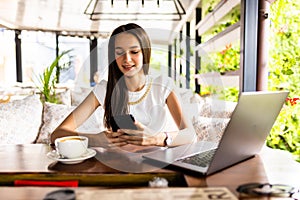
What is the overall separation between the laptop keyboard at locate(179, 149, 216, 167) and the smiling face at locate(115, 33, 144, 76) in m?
0.50

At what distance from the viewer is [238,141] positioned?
843 mm

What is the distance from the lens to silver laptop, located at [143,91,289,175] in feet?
2.50

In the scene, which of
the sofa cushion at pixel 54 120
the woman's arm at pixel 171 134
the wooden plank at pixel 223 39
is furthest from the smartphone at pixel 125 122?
the wooden plank at pixel 223 39

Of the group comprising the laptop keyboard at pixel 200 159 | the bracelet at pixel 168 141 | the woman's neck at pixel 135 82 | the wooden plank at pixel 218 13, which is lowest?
the laptop keyboard at pixel 200 159

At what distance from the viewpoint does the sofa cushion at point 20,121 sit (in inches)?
89.9

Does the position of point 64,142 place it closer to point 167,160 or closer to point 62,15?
point 167,160

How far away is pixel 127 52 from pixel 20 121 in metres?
1.46

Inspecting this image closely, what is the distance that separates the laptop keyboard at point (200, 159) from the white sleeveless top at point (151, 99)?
42 centimetres

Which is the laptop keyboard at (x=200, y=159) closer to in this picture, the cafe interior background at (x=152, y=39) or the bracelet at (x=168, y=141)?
the bracelet at (x=168, y=141)

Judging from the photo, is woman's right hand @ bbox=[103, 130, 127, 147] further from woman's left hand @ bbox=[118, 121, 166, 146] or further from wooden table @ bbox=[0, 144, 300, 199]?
wooden table @ bbox=[0, 144, 300, 199]

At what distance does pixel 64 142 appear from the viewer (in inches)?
37.9

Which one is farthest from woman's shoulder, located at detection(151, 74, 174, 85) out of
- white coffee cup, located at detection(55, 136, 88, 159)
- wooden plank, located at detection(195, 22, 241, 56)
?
wooden plank, located at detection(195, 22, 241, 56)

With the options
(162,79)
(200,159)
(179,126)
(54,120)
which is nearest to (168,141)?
(179,126)

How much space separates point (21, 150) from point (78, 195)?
662mm
